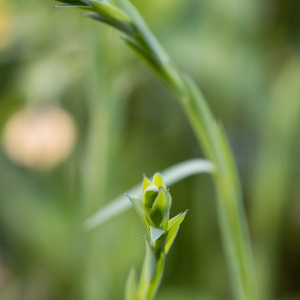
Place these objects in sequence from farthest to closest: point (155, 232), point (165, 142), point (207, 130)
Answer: point (165, 142)
point (207, 130)
point (155, 232)

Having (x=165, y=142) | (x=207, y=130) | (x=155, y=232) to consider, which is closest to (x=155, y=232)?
(x=155, y=232)

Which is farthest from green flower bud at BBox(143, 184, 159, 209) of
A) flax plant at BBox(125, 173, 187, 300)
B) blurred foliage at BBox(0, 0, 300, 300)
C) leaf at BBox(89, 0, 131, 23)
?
blurred foliage at BBox(0, 0, 300, 300)

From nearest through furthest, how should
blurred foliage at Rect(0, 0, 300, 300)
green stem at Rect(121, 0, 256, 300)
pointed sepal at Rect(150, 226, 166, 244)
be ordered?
pointed sepal at Rect(150, 226, 166, 244), green stem at Rect(121, 0, 256, 300), blurred foliage at Rect(0, 0, 300, 300)

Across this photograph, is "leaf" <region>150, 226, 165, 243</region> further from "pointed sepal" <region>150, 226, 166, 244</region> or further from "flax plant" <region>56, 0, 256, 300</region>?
"flax plant" <region>56, 0, 256, 300</region>

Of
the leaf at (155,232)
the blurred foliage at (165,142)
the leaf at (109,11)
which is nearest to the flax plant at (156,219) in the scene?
the leaf at (155,232)

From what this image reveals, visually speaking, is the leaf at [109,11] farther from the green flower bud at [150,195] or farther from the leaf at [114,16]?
the green flower bud at [150,195]

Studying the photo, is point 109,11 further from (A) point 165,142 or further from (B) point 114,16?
(A) point 165,142
